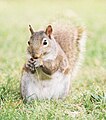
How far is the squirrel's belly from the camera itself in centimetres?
385

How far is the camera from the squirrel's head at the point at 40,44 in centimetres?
359

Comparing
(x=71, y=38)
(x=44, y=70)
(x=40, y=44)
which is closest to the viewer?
(x=40, y=44)

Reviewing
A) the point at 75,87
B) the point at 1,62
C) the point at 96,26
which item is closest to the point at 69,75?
the point at 75,87

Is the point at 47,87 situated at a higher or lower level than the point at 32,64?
lower

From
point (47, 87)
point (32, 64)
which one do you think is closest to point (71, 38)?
point (47, 87)

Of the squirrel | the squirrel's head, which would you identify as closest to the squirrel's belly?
the squirrel

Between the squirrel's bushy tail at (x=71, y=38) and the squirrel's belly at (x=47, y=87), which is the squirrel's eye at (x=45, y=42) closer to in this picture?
the squirrel's belly at (x=47, y=87)

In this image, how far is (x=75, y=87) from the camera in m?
4.59

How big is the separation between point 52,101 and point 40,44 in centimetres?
50

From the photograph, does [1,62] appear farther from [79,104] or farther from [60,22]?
[79,104]

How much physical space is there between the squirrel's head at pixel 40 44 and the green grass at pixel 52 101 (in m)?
0.37

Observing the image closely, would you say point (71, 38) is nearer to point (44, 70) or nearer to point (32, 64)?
point (44, 70)

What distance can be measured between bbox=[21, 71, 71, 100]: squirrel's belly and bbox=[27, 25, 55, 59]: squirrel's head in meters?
0.23

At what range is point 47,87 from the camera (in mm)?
3881
